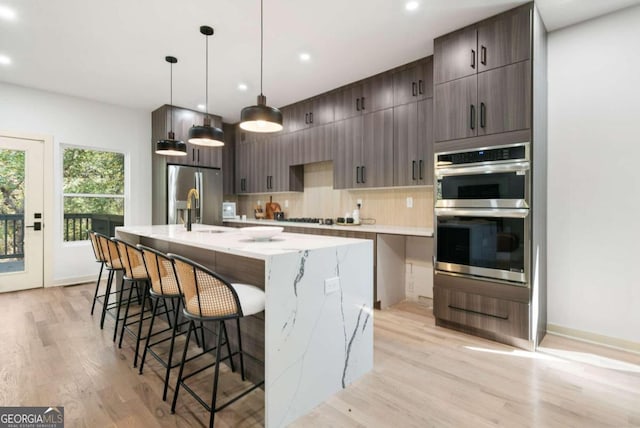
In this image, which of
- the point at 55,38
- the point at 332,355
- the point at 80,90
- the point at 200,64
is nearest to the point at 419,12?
the point at 200,64

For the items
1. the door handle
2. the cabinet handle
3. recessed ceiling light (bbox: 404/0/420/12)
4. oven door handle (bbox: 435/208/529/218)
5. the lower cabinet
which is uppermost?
recessed ceiling light (bbox: 404/0/420/12)

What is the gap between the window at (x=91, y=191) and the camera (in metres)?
4.88

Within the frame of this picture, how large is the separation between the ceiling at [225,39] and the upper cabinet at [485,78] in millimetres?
139

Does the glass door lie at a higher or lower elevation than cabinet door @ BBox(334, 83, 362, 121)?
lower

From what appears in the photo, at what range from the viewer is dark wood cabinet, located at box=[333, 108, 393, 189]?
3.87 meters

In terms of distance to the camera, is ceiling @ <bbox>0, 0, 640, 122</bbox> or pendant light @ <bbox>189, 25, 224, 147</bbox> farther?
pendant light @ <bbox>189, 25, 224, 147</bbox>

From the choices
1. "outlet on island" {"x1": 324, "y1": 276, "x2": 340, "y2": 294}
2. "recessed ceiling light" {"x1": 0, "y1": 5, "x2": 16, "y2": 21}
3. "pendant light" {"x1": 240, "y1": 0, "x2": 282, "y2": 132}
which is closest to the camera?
"outlet on island" {"x1": 324, "y1": 276, "x2": 340, "y2": 294}

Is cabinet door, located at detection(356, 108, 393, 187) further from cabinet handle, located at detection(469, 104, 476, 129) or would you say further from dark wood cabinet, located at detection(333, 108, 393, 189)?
cabinet handle, located at detection(469, 104, 476, 129)

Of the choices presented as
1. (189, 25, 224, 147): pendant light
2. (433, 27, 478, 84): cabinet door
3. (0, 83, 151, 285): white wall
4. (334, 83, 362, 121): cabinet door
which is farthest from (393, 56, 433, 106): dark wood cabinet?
(0, 83, 151, 285): white wall

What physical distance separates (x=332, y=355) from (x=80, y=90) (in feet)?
16.6

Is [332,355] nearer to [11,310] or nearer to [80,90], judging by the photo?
[11,310]

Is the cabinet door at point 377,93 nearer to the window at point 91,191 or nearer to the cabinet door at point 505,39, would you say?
the cabinet door at point 505,39

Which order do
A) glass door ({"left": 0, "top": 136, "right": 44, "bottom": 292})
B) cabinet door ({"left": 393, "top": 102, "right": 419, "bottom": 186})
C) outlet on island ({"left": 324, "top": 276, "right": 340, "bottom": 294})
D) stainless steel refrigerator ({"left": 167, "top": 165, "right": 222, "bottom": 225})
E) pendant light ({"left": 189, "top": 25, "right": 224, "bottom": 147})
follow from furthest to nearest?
stainless steel refrigerator ({"left": 167, "top": 165, "right": 222, "bottom": 225}) → glass door ({"left": 0, "top": 136, "right": 44, "bottom": 292}) → cabinet door ({"left": 393, "top": 102, "right": 419, "bottom": 186}) → pendant light ({"left": 189, "top": 25, "right": 224, "bottom": 147}) → outlet on island ({"left": 324, "top": 276, "right": 340, "bottom": 294})

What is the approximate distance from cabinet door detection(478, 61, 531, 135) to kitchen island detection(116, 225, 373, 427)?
1596mm
